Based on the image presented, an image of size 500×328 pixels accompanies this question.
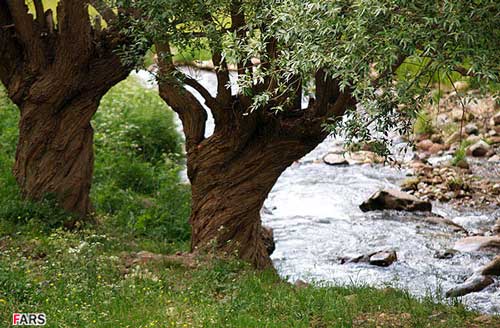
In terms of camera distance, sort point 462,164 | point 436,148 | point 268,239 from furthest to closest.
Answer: point 436,148 < point 462,164 < point 268,239

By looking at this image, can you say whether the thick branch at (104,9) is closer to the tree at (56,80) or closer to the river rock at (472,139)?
the tree at (56,80)

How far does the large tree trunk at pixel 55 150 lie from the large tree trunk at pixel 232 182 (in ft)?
6.51

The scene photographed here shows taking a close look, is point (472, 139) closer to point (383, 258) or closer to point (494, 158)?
point (494, 158)

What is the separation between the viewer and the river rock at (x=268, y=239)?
12.0m

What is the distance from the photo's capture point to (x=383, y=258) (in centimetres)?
1138

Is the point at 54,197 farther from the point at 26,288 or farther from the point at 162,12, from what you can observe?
the point at 162,12

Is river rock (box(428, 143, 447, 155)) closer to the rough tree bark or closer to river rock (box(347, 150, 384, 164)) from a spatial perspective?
river rock (box(347, 150, 384, 164))

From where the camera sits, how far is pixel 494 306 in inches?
368

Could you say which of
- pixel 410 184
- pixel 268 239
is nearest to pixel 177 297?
pixel 268 239

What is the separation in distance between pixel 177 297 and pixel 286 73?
284 centimetres

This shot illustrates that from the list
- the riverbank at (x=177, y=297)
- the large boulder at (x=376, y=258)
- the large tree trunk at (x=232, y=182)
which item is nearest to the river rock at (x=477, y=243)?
the large boulder at (x=376, y=258)

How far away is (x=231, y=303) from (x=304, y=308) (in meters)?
0.70

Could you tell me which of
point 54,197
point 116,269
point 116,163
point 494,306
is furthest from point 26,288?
point 116,163

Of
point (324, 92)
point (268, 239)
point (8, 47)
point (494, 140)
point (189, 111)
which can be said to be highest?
point (8, 47)
